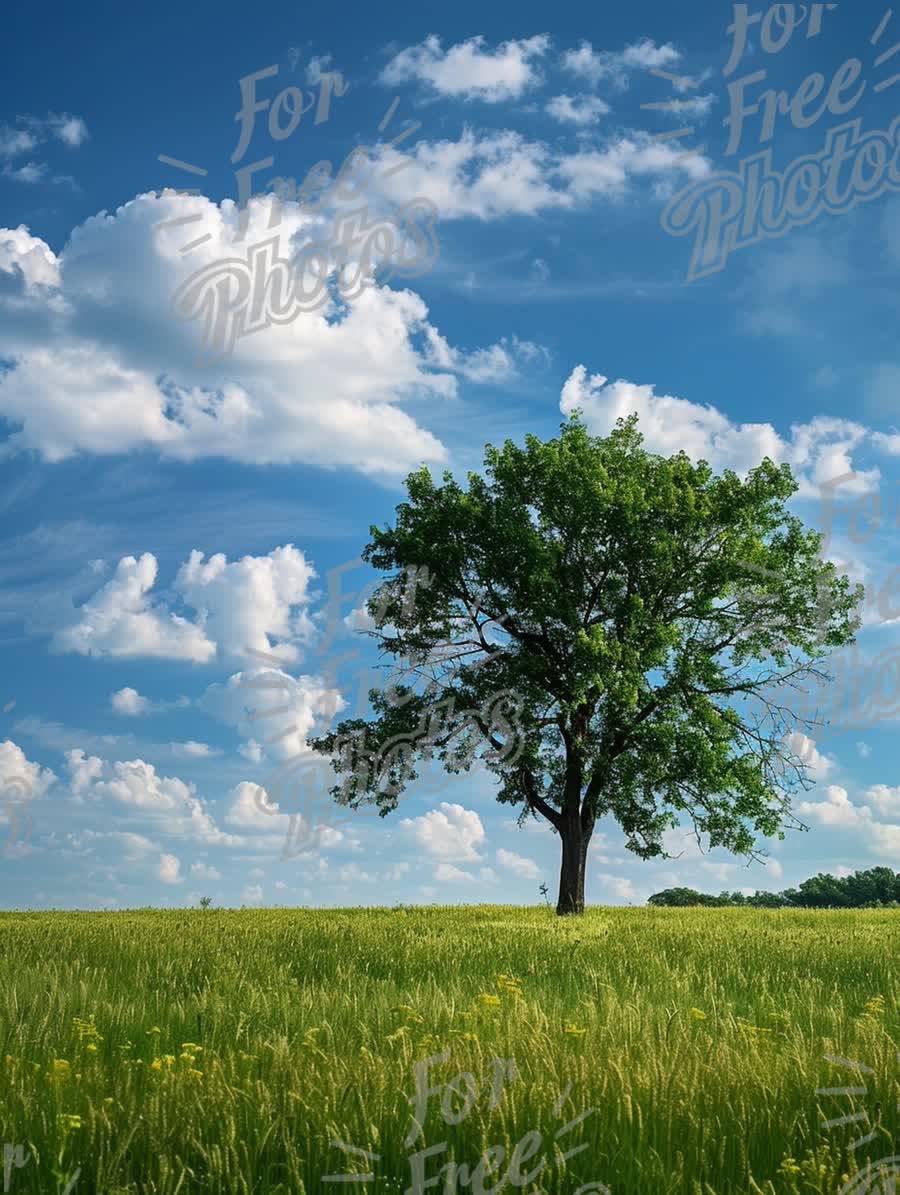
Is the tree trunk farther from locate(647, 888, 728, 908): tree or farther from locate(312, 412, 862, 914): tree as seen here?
locate(647, 888, 728, 908): tree

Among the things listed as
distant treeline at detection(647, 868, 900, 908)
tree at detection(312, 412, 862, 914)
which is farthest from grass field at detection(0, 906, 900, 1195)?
distant treeline at detection(647, 868, 900, 908)

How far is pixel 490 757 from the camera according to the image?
94.1 feet

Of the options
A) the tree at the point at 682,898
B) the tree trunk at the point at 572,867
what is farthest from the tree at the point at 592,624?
the tree at the point at 682,898

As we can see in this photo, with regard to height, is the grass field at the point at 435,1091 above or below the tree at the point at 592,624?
below

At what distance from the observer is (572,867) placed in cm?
2953

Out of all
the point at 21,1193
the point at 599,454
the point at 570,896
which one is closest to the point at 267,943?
the point at 21,1193

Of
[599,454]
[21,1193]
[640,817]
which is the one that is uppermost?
[599,454]

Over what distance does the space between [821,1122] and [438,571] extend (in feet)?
79.6

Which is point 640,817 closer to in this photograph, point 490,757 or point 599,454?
point 490,757

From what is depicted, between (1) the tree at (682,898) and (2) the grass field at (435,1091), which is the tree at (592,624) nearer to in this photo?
(2) the grass field at (435,1091)

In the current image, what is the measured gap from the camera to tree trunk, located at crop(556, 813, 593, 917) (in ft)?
96.6

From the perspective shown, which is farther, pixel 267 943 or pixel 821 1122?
pixel 267 943

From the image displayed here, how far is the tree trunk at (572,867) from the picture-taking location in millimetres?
29458

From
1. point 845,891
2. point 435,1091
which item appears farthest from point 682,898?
point 435,1091
